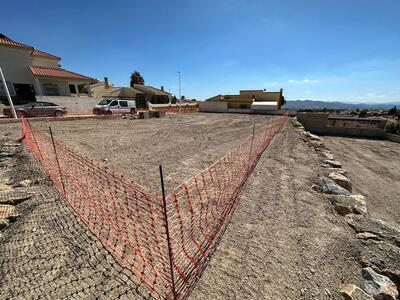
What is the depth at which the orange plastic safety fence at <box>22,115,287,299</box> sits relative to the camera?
8.91 ft

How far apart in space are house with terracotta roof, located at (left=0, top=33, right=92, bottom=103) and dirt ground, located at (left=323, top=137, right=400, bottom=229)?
90.9 ft

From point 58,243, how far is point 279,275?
10.8 ft

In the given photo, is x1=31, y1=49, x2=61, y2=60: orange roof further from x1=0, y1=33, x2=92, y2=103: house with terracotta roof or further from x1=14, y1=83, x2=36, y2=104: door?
x1=14, y1=83, x2=36, y2=104: door

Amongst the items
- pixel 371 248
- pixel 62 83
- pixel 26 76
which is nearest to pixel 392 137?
pixel 371 248

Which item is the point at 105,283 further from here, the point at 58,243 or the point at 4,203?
the point at 4,203

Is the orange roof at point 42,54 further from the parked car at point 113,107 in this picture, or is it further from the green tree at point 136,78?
the green tree at point 136,78

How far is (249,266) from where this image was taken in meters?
2.84

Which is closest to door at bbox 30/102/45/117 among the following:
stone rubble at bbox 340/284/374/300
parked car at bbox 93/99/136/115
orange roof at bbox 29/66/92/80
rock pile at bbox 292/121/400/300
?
parked car at bbox 93/99/136/115

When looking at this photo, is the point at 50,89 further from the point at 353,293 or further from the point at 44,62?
the point at 353,293

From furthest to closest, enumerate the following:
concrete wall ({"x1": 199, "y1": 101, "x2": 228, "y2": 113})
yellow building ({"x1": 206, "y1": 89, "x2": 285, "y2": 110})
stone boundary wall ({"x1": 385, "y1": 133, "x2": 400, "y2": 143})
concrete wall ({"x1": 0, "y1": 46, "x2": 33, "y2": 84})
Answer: yellow building ({"x1": 206, "y1": 89, "x2": 285, "y2": 110}) < concrete wall ({"x1": 199, "y1": 101, "x2": 228, "y2": 113}) < stone boundary wall ({"x1": 385, "y1": 133, "x2": 400, "y2": 143}) < concrete wall ({"x1": 0, "y1": 46, "x2": 33, "y2": 84})

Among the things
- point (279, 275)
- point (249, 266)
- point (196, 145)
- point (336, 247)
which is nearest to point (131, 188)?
point (249, 266)

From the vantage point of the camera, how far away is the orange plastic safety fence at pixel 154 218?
8.91 ft

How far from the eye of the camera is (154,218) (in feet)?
12.9

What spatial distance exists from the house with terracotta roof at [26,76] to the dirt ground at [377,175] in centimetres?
2770
